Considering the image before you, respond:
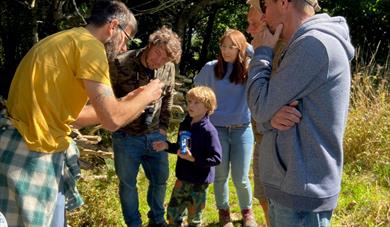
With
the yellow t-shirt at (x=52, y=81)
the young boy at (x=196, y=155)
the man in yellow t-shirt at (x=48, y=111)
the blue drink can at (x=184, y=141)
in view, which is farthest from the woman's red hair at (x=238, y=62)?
the yellow t-shirt at (x=52, y=81)

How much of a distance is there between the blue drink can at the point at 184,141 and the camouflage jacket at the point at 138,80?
299 mm

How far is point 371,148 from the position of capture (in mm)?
6254

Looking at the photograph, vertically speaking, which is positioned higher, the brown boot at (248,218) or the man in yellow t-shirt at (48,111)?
the man in yellow t-shirt at (48,111)

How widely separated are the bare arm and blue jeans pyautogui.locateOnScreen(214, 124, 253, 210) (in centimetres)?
A: 184

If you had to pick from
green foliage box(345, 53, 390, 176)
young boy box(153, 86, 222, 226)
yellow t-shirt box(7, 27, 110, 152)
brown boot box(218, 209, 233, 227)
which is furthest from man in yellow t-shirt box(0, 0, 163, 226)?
green foliage box(345, 53, 390, 176)

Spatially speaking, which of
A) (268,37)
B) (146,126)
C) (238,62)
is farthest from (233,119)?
(268,37)

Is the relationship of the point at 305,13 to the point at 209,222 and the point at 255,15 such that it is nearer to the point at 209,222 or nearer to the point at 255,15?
the point at 255,15

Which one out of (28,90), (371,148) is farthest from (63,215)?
(371,148)

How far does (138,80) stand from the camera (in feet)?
13.4

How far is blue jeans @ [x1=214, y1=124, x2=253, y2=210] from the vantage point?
4602mm

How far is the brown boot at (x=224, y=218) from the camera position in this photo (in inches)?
184

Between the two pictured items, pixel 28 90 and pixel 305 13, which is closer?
pixel 305 13

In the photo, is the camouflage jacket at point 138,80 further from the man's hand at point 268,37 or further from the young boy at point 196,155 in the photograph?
the man's hand at point 268,37

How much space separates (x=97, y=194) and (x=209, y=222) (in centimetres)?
107
